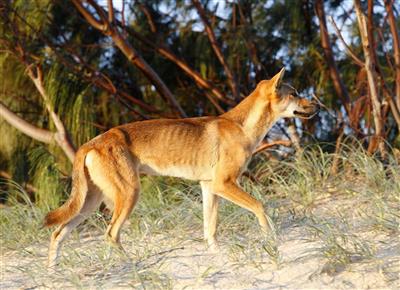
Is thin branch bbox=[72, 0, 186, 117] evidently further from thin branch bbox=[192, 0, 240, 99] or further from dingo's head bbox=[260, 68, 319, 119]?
dingo's head bbox=[260, 68, 319, 119]

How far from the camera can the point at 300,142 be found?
306 inches

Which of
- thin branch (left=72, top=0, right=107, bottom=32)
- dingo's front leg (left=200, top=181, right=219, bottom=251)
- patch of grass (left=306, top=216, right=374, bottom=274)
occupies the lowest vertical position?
patch of grass (left=306, top=216, right=374, bottom=274)

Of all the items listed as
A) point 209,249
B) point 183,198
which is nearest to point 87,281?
point 209,249

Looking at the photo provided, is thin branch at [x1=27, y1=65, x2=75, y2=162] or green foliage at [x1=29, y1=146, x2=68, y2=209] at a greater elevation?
thin branch at [x1=27, y1=65, x2=75, y2=162]

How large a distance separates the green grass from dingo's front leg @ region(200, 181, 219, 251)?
0.24 feet

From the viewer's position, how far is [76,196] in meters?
5.31

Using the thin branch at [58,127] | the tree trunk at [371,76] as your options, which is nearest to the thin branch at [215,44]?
the tree trunk at [371,76]

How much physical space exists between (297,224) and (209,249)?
0.65 m

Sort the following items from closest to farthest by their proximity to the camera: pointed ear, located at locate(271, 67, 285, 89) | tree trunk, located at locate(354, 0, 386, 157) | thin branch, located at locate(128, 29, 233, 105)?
pointed ear, located at locate(271, 67, 285, 89)
tree trunk, located at locate(354, 0, 386, 157)
thin branch, located at locate(128, 29, 233, 105)

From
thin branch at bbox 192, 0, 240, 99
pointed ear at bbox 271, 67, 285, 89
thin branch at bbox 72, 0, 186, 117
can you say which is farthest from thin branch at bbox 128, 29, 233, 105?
pointed ear at bbox 271, 67, 285, 89

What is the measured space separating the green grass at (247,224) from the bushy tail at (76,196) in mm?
232

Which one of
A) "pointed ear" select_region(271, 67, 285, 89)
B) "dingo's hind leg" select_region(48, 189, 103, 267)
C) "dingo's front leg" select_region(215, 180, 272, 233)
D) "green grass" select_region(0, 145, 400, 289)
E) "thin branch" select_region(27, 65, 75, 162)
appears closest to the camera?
"green grass" select_region(0, 145, 400, 289)

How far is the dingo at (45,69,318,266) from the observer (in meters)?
5.21

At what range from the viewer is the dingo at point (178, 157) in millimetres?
5211
